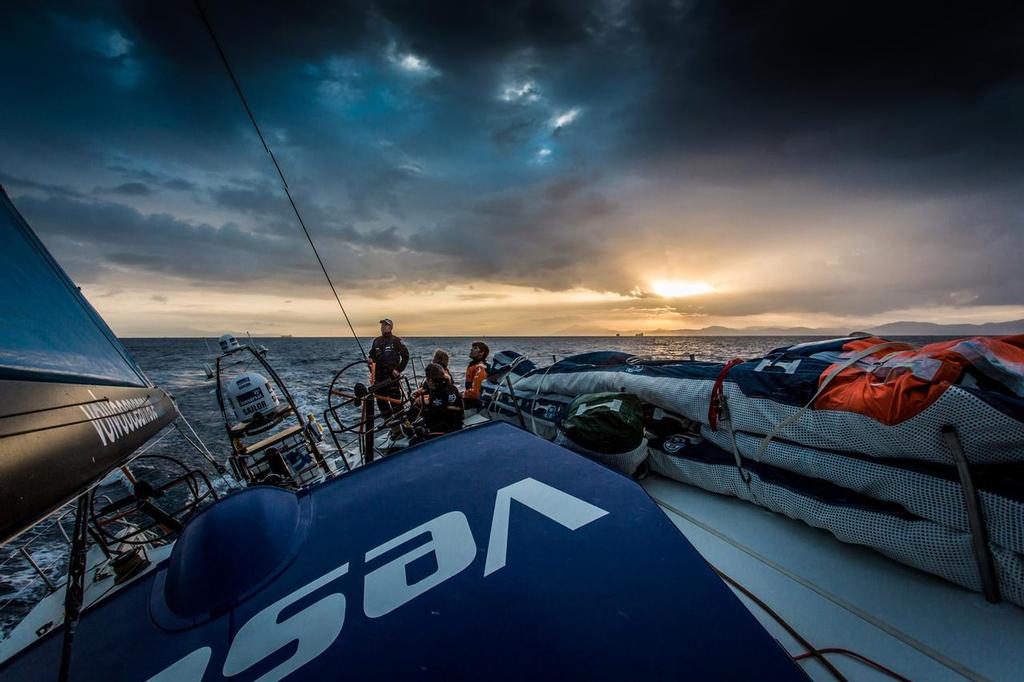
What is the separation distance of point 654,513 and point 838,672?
1097 mm

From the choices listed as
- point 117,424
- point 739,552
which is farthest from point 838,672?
point 117,424

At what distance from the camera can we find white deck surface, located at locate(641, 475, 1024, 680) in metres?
1.40

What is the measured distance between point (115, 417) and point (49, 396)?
0.39 m

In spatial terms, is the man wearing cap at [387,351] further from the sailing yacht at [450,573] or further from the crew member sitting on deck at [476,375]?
the sailing yacht at [450,573]

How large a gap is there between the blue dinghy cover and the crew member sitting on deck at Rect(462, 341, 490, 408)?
4.71m

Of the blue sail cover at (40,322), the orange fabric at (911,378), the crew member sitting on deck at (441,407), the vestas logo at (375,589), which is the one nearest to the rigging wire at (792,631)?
the vestas logo at (375,589)

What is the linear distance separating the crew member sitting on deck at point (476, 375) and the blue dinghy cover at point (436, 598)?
15.4 feet

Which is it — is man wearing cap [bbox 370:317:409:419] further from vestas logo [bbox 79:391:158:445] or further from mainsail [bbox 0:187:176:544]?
vestas logo [bbox 79:391:158:445]

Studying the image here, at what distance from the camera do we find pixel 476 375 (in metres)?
6.51

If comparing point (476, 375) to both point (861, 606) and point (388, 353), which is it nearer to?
point (388, 353)

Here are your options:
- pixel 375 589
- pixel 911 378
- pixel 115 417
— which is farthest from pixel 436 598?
pixel 911 378

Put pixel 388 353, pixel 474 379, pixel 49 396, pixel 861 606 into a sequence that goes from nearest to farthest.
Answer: pixel 49 396, pixel 861 606, pixel 474 379, pixel 388 353

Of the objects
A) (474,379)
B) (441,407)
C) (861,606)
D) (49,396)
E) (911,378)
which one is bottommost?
(861,606)

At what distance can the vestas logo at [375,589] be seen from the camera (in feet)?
3.08
